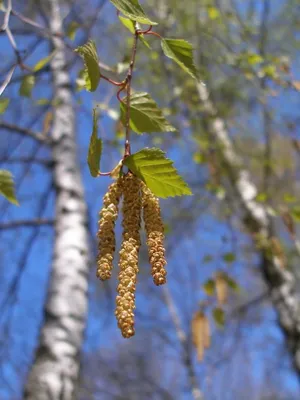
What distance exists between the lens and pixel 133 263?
0.68 m

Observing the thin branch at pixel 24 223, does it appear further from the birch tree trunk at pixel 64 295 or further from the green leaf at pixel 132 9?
the green leaf at pixel 132 9

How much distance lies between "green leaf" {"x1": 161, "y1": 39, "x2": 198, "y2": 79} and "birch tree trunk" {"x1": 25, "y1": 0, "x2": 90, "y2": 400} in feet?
2.05

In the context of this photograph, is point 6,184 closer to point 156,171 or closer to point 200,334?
point 156,171

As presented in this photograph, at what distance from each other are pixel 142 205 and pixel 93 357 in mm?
8524

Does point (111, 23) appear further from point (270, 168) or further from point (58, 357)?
point (58, 357)

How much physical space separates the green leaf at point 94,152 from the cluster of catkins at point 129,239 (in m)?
0.04

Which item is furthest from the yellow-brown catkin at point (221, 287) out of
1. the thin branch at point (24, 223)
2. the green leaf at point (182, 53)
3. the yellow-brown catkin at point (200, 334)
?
the green leaf at point (182, 53)

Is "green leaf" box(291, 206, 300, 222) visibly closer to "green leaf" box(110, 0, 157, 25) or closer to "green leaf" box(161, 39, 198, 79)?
"green leaf" box(161, 39, 198, 79)

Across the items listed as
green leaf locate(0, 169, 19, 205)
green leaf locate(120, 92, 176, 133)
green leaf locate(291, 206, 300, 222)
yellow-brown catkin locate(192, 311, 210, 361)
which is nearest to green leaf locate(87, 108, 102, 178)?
green leaf locate(120, 92, 176, 133)

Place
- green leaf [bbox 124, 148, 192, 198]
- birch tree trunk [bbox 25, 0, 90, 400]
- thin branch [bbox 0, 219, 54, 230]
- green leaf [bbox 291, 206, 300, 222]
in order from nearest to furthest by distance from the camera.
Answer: green leaf [bbox 124, 148, 192, 198]
birch tree trunk [bbox 25, 0, 90, 400]
green leaf [bbox 291, 206, 300, 222]
thin branch [bbox 0, 219, 54, 230]

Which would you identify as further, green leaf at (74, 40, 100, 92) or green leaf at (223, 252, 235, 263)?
green leaf at (223, 252, 235, 263)

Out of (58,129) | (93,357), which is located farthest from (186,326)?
(58,129)

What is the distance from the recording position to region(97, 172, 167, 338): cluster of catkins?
64 centimetres

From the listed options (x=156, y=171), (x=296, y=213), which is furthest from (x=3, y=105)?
(x=296, y=213)
